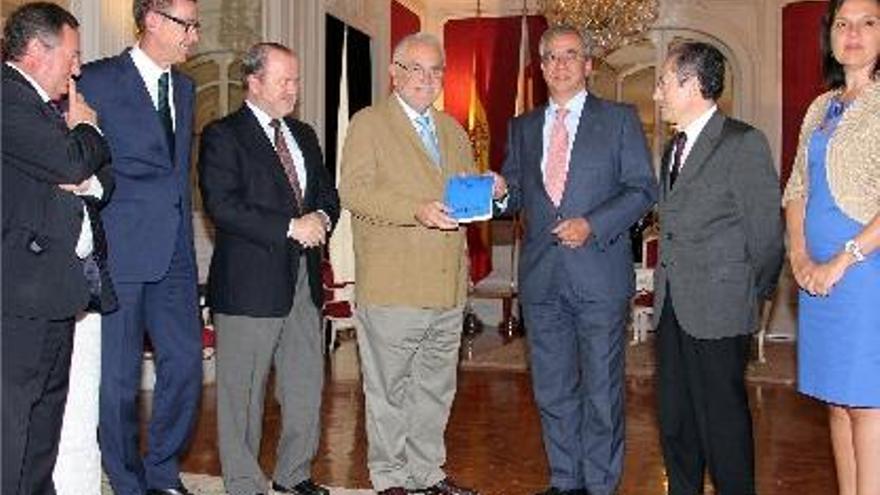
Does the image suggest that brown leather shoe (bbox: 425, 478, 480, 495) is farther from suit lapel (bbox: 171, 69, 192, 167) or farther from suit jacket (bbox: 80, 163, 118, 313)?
suit lapel (bbox: 171, 69, 192, 167)

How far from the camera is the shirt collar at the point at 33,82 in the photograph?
2.65 m

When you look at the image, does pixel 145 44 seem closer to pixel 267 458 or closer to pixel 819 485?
pixel 267 458

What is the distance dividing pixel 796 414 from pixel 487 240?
495 centimetres

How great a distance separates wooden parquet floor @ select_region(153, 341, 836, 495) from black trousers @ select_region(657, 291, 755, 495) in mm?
717

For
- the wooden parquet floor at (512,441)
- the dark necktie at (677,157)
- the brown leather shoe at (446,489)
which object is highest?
the dark necktie at (677,157)

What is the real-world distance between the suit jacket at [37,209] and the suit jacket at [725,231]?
174 cm

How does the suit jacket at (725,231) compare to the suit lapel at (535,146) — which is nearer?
the suit jacket at (725,231)

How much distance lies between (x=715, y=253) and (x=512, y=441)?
6.77 ft

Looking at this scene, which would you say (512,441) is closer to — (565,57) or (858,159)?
(565,57)

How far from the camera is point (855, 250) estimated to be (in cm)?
269

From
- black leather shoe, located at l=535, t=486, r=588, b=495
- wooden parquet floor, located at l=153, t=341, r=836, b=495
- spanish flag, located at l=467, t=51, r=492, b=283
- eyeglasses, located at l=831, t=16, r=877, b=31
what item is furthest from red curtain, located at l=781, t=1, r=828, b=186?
eyeglasses, located at l=831, t=16, r=877, b=31

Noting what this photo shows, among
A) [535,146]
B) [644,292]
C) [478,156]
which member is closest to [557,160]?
[535,146]

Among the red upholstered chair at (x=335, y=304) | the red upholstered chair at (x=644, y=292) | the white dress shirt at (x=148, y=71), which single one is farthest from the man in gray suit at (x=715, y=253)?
the red upholstered chair at (x=644, y=292)

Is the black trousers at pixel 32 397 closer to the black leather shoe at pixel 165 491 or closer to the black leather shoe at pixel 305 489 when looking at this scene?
the black leather shoe at pixel 165 491
